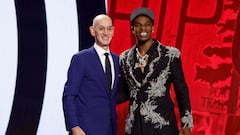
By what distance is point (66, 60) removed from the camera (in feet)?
10.2

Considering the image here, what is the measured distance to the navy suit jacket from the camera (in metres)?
2.12

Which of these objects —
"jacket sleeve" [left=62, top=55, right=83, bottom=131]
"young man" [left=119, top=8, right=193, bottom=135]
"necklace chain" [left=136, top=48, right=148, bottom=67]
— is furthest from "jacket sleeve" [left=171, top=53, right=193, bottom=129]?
"jacket sleeve" [left=62, top=55, right=83, bottom=131]

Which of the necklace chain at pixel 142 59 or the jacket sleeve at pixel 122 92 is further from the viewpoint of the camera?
the jacket sleeve at pixel 122 92

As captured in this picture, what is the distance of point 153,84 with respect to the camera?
2.11 m

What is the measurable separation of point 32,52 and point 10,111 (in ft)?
1.37

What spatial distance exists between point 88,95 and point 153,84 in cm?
31

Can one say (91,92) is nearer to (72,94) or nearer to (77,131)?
(72,94)

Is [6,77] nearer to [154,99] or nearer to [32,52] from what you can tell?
[32,52]

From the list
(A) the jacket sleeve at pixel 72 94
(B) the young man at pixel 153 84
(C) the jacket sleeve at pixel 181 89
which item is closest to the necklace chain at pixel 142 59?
(B) the young man at pixel 153 84

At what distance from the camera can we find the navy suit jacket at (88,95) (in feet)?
6.95

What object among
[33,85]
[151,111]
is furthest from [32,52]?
[151,111]

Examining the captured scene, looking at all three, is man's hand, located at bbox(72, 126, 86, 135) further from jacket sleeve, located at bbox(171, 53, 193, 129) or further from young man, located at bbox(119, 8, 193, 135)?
jacket sleeve, located at bbox(171, 53, 193, 129)

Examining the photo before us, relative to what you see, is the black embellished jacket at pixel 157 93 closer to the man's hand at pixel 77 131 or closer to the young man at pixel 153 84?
the young man at pixel 153 84

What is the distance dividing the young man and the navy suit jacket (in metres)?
0.15
